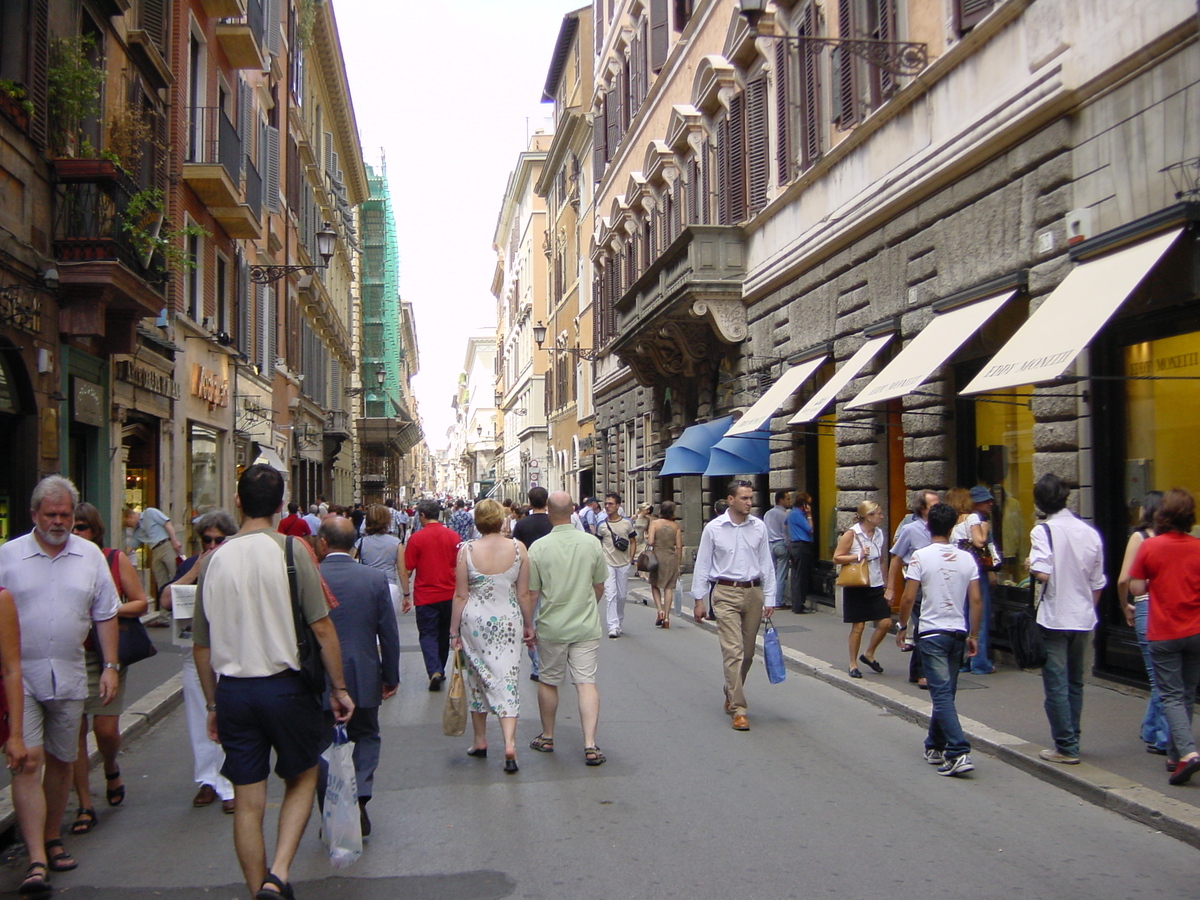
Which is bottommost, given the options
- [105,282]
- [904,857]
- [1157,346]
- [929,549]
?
[904,857]

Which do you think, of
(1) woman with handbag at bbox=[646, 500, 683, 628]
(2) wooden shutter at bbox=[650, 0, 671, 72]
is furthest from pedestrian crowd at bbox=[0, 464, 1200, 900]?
(2) wooden shutter at bbox=[650, 0, 671, 72]

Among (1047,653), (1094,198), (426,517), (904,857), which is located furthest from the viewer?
(426,517)

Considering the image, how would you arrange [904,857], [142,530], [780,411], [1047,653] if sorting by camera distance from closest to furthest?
[904,857], [1047,653], [142,530], [780,411]

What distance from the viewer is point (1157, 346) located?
950 centimetres

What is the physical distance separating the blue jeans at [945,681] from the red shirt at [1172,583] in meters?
1.16

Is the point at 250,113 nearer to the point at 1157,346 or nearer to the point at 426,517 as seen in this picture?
the point at 426,517

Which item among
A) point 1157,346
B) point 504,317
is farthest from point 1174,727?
point 504,317

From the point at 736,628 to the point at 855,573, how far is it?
84.5 inches

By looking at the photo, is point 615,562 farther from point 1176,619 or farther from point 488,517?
point 1176,619

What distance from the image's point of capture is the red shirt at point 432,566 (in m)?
10.4

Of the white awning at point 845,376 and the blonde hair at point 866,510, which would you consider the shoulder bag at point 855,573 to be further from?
the white awning at point 845,376

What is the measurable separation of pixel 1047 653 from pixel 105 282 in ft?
34.0

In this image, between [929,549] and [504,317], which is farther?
[504,317]

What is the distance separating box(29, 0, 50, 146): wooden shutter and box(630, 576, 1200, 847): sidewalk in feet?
31.3
